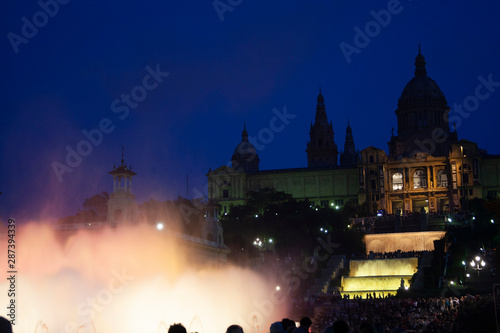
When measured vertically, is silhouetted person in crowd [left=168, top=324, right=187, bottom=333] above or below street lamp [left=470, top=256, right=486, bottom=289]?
above

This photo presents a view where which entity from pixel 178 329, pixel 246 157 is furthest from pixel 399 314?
pixel 246 157

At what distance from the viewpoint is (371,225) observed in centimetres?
8638

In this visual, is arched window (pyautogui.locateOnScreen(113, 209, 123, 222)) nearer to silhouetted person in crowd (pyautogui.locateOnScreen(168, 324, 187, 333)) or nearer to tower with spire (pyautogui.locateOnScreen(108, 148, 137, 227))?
tower with spire (pyautogui.locateOnScreen(108, 148, 137, 227))

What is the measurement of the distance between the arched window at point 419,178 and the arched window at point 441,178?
186 cm

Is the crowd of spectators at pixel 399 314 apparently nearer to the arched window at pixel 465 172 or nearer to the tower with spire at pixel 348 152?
the arched window at pixel 465 172

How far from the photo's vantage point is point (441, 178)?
105 m

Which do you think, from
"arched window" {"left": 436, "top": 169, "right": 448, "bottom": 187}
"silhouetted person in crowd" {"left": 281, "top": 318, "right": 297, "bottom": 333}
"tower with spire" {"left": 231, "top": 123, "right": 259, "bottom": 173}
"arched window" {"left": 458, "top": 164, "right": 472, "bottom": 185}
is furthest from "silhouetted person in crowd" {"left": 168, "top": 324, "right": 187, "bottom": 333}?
"tower with spire" {"left": 231, "top": 123, "right": 259, "bottom": 173}

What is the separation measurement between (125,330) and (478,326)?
20336mm

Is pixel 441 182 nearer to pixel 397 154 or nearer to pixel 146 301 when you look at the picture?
pixel 397 154

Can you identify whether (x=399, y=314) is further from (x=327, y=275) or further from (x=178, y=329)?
(x=178, y=329)

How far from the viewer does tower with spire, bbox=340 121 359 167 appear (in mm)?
152500

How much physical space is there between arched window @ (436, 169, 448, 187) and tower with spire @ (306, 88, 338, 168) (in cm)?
3425

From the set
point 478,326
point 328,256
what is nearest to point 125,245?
point 478,326

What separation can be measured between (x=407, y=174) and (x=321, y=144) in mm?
35820
